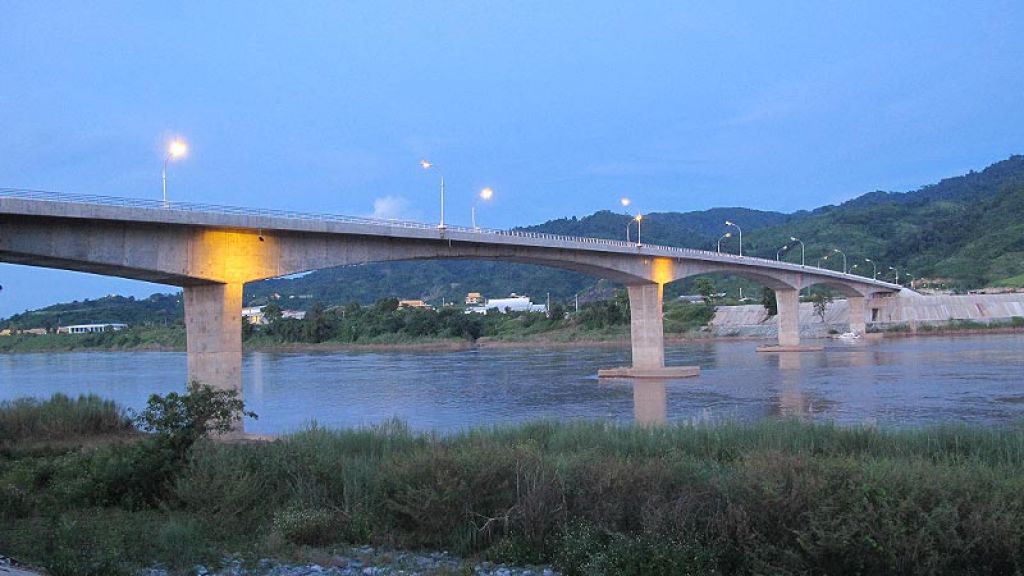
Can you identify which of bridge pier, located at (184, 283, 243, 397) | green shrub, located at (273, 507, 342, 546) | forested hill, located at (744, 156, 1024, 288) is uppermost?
forested hill, located at (744, 156, 1024, 288)

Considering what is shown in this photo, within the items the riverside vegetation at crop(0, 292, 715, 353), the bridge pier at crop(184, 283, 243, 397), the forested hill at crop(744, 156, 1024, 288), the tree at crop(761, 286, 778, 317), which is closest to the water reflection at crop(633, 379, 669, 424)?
the bridge pier at crop(184, 283, 243, 397)

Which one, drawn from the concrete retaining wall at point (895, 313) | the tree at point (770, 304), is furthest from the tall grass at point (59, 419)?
the tree at point (770, 304)

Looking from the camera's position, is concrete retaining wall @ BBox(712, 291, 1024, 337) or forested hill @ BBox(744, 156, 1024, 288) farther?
forested hill @ BBox(744, 156, 1024, 288)

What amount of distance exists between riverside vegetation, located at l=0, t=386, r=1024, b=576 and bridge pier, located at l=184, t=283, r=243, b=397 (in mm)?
14042

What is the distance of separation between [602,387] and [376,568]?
38284 mm

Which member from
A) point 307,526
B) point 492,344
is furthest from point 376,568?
point 492,344

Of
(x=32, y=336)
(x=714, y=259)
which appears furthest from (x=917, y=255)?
(x=32, y=336)

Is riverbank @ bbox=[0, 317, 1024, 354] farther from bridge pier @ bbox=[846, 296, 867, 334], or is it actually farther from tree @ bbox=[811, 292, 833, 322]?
tree @ bbox=[811, 292, 833, 322]

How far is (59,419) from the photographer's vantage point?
24484mm

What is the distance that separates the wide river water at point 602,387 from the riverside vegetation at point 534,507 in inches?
378

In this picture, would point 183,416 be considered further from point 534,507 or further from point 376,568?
point 534,507

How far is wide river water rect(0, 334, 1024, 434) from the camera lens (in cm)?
3231

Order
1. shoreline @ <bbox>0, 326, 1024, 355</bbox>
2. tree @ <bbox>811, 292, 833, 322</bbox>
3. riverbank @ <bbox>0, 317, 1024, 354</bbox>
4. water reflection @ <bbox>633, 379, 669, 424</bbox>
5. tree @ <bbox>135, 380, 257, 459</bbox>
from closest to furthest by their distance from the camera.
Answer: tree @ <bbox>135, 380, 257, 459</bbox> < water reflection @ <bbox>633, 379, 669, 424</bbox> < shoreline @ <bbox>0, 326, 1024, 355</bbox> < riverbank @ <bbox>0, 317, 1024, 354</bbox> < tree @ <bbox>811, 292, 833, 322</bbox>

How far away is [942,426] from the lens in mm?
15922
